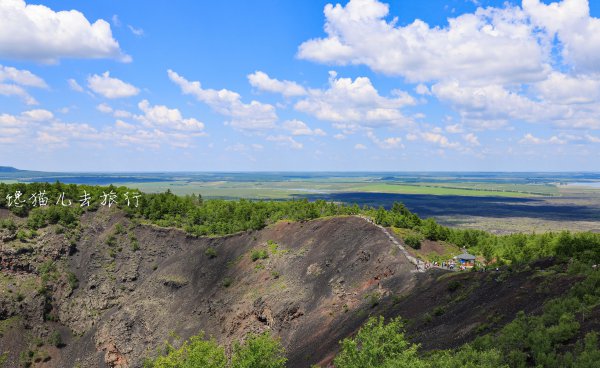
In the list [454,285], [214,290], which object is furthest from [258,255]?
[454,285]

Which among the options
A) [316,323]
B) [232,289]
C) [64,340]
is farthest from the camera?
[64,340]

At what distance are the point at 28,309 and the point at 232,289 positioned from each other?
1652 inches

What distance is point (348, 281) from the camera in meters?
65.8

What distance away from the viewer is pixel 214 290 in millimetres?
79750

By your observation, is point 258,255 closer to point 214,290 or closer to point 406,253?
point 214,290

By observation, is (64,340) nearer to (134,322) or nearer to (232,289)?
(134,322)

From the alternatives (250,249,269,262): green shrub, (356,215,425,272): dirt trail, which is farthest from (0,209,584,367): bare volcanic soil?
(356,215,425,272): dirt trail

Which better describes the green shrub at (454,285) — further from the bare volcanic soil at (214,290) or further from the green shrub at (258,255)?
the green shrub at (258,255)

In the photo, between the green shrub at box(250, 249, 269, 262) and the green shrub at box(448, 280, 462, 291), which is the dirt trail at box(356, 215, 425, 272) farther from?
the green shrub at box(250, 249, 269, 262)

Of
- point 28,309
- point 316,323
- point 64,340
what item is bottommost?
point 64,340

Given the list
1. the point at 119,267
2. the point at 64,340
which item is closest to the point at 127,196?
the point at 119,267

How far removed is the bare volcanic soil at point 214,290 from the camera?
51.2m

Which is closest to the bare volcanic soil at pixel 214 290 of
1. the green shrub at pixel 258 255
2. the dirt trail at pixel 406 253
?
the green shrub at pixel 258 255

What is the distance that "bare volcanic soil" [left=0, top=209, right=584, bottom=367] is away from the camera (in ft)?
168
